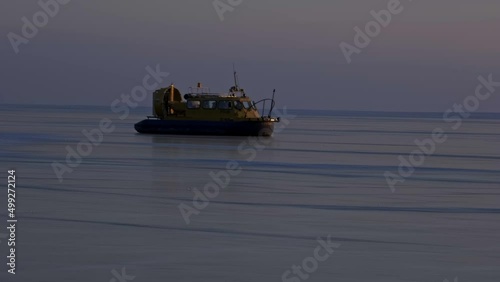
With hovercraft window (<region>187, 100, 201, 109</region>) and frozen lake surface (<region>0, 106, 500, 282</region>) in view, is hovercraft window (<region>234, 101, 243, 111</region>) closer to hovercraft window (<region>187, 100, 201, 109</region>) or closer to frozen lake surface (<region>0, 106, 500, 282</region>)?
hovercraft window (<region>187, 100, 201, 109</region>)

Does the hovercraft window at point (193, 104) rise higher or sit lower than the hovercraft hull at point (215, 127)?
higher

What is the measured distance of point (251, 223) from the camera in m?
15.2

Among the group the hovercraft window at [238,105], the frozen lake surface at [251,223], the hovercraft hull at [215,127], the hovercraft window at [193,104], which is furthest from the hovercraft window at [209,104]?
the frozen lake surface at [251,223]

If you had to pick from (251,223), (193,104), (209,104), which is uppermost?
(193,104)

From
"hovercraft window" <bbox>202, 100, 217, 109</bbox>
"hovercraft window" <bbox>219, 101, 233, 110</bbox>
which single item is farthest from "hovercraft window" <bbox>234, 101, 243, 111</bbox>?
"hovercraft window" <bbox>202, 100, 217, 109</bbox>

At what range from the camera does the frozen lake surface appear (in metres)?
11.8

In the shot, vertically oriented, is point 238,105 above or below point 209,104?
below

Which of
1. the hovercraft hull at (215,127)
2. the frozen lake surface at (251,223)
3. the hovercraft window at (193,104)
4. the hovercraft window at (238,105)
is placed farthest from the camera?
the hovercraft window at (193,104)

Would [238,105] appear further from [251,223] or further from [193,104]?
[251,223]

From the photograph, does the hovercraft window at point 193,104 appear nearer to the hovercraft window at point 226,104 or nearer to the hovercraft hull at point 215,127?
the hovercraft hull at point 215,127

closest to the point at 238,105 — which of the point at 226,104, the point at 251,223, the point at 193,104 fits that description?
the point at 226,104

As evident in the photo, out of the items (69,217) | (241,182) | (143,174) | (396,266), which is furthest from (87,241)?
(143,174)

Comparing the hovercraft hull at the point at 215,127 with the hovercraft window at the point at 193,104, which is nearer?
the hovercraft hull at the point at 215,127

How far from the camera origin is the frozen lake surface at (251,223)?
463 inches
